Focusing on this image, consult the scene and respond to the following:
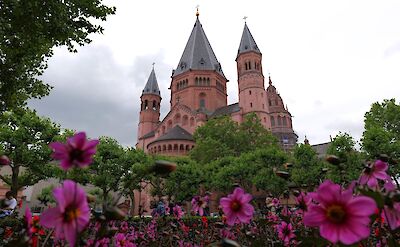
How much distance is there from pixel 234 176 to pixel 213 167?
3.26m

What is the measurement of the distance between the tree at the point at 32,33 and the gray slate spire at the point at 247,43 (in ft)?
161

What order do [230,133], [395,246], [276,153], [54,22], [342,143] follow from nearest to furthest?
[395,246]
[54,22]
[342,143]
[276,153]
[230,133]

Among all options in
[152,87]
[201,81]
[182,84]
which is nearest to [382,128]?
[201,81]

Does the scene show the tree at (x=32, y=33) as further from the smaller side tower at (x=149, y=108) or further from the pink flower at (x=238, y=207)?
the smaller side tower at (x=149, y=108)

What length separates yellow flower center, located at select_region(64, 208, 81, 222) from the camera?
1250mm

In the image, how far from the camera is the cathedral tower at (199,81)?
201 ft

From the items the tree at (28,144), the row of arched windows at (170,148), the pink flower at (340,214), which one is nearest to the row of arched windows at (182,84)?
the row of arched windows at (170,148)

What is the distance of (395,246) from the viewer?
4.85ft

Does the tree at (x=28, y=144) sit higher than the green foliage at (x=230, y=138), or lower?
lower

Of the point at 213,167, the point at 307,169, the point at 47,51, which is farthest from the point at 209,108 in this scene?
the point at 47,51

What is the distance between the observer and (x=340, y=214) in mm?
1298

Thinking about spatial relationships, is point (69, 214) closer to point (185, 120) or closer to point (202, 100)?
point (185, 120)

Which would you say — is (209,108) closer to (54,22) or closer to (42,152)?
(42,152)

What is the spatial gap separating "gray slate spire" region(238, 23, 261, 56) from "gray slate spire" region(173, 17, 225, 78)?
26.7ft
